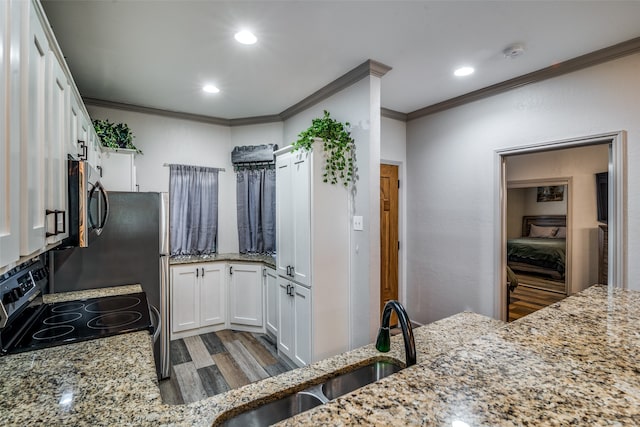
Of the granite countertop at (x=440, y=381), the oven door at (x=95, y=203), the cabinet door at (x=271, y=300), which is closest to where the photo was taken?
the granite countertop at (x=440, y=381)

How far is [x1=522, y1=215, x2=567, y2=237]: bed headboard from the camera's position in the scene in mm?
6085

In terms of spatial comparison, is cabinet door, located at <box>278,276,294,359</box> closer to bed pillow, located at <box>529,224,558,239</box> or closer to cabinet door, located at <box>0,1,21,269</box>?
cabinet door, located at <box>0,1,21,269</box>

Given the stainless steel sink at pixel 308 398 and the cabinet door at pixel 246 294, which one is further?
the cabinet door at pixel 246 294

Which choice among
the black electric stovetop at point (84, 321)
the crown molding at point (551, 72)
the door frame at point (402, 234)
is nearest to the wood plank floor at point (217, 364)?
the black electric stovetop at point (84, 321)

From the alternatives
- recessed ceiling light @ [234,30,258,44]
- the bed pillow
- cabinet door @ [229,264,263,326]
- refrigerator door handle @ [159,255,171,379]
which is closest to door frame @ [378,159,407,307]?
cabinet door @ [229,264,263,326]

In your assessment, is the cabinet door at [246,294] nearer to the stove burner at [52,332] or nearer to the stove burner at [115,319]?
the stove burner at [115,319]

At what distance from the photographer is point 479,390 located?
1.91 feet

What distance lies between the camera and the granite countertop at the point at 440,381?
52 centimetres

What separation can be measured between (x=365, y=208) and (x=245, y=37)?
1.61 m

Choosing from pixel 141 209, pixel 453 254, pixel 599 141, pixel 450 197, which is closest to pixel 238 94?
pixel 141 209

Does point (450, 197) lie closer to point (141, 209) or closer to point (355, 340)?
point (355, 340)

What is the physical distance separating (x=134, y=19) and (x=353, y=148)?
6.02ft

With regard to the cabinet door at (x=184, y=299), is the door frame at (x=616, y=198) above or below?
above

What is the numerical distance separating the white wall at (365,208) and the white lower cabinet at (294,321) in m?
0.42
